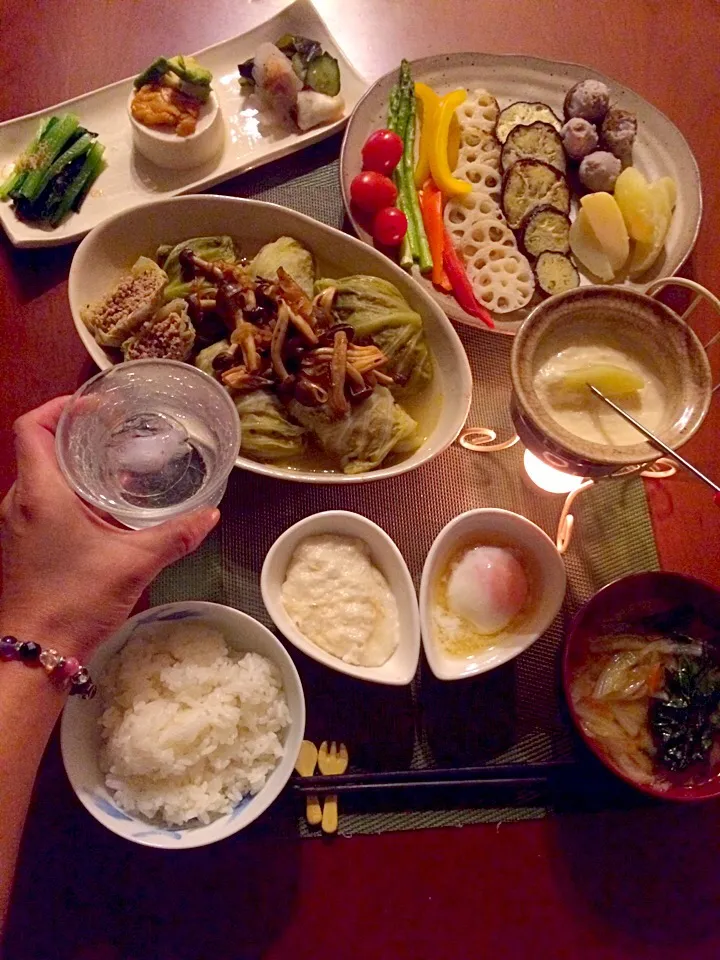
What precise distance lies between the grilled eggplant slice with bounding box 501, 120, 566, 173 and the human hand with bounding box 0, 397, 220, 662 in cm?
145

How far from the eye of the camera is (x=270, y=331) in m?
1.68

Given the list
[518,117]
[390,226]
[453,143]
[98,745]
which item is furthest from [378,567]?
[518,117]

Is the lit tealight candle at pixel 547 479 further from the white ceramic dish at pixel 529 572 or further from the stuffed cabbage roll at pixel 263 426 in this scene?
the stuffed cabbage roll at pixel 263 426

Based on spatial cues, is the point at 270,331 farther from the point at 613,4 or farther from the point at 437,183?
the point at 613,4

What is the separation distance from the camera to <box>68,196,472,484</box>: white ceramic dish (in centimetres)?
168

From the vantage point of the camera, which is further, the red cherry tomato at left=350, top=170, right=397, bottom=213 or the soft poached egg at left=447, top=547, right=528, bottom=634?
the red cherry tomato at left=350, top=170, right=397, bottom=213

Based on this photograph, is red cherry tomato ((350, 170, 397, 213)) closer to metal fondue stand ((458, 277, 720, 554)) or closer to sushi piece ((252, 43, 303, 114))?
sushi piece ((252, 43, 303, 114))

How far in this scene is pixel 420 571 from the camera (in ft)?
5.48

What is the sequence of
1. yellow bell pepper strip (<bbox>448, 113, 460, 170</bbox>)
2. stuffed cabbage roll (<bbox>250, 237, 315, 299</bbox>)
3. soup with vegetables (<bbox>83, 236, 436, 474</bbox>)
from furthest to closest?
yellow bell pepper strip (<bbox>448, 113, 460, 170</bbox>)
stuffed cabbage roll (<bbox>250, 237, 315, 299</bbox>)
soup with vegetables (<bbox>83, 236, 436, 474</bbox>)

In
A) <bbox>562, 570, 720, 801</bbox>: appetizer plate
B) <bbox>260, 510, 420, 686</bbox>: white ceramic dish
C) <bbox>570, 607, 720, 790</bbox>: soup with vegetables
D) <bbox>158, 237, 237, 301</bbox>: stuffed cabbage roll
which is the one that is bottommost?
<bbox>570, 607, 720, 790</bbox>: soup with vegetables

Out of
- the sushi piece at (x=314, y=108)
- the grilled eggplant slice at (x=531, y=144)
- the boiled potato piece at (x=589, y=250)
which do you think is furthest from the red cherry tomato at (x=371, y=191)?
the boiled potato piece at (x=589, y=250)

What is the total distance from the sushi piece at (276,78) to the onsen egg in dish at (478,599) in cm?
138

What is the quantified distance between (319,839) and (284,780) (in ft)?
0.72

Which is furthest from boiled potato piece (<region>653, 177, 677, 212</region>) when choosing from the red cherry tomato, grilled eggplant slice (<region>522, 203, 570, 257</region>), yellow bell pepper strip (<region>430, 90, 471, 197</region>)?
the red cherry tomato
